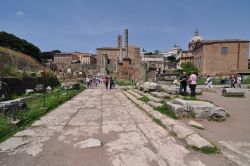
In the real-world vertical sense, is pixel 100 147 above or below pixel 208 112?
below

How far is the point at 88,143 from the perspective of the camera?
4.46m

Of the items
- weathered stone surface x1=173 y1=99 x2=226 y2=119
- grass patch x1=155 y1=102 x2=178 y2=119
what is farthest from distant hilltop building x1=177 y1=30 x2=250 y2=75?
weathered stone surface x1=173 y1=99 x2=226 y2=119

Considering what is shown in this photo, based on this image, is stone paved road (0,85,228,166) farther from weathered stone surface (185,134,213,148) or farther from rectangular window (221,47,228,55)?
rectangular window (221,47,228,55)

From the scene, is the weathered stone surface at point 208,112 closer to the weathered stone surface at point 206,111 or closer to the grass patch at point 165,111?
the weathered stone surface at point 206,111

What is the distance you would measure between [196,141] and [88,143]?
6.93 ft

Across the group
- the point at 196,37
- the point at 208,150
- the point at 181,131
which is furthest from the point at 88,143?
A: the point at 196,37

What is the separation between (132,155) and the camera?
384cm

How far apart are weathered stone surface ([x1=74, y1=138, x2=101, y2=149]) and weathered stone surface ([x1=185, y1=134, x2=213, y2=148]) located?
1.79 metres

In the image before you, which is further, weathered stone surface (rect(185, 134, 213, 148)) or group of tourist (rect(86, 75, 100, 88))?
group of tourist (rect(86, 75, 100, 88))

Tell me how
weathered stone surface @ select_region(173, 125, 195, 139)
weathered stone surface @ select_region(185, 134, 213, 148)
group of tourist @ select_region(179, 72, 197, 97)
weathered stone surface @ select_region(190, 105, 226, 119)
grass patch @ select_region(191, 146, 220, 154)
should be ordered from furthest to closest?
group of tourist @ select_region(179, 72, 197, 97)
weathered stone surface @ select_region(190, 105, 226, 119)
weathered stone surface @ select_region(173, 125, 195, 139)
weathered stone surface @ select_region(185, 134, 213, 148)
grass patch @ select_region(191, 146, 220, 154)

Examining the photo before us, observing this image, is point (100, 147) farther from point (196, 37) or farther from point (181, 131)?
point (196, 37)

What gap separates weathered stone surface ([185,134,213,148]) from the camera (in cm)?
418

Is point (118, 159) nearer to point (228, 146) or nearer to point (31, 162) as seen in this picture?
point (31, 162)

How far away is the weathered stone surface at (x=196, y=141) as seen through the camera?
418 cm
